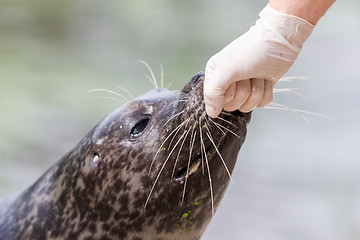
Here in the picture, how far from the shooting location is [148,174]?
195 cm

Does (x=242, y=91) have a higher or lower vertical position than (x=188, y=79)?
lower

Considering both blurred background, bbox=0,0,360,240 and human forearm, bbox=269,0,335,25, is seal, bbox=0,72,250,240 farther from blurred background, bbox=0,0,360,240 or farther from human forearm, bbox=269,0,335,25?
blurred background, bbox=0,0,360,240

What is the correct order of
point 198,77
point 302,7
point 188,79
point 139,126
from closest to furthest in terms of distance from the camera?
point 302,7
point 198,77
point 139,126
point 188,79

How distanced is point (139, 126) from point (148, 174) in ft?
Result: 0.65


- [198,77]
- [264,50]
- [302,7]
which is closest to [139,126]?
[198,77]

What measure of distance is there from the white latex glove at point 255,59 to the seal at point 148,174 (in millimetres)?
159

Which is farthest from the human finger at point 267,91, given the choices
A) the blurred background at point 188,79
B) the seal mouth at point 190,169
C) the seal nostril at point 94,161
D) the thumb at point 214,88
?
the blurred background at point 188,79

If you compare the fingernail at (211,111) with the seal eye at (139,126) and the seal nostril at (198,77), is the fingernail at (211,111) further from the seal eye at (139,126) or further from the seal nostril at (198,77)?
the seal eye at (139,126)

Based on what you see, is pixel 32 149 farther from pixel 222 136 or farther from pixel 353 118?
pixel 222 136

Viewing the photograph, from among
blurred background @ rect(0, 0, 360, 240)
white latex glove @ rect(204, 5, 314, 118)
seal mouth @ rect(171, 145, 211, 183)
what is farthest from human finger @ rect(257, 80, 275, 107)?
blurred background @ rect(0, 0, 360, 240)

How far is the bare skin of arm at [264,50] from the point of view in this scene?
1565mm

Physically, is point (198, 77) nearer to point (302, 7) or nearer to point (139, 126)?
point (139, 126)

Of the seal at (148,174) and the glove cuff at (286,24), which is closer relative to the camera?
the glove cuff at (286,24)

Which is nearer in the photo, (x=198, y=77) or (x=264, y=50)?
(x=264, y=50)
